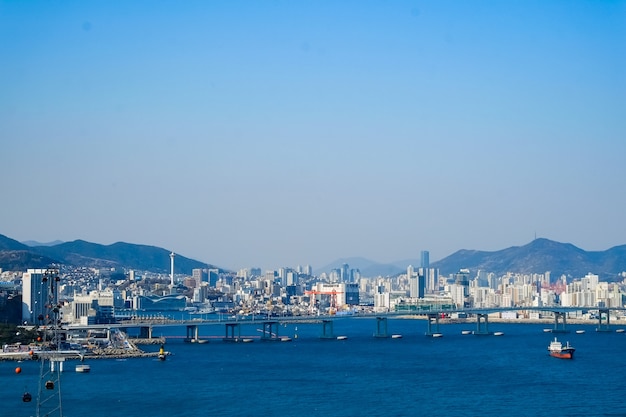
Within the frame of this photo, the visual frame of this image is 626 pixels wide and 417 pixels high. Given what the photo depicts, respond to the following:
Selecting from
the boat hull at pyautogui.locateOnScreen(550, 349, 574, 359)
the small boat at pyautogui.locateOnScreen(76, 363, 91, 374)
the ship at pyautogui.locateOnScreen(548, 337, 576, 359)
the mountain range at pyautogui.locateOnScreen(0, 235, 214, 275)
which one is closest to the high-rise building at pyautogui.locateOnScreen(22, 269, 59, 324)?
the small boat at pyautogui.locateOnScreen(76, 363, 91, 374)

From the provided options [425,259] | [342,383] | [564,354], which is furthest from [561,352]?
[425,259]

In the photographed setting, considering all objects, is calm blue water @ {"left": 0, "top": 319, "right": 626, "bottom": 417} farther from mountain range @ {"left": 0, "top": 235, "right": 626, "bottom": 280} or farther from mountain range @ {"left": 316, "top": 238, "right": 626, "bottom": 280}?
mountain range @ {"left": 316, "top": 238, "right": 626, "bottom": 280}

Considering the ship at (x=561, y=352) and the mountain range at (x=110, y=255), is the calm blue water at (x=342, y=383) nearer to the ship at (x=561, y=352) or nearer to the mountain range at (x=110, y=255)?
the ship at (x=561, y=352)

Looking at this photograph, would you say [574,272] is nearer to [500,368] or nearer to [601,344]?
[601,344]

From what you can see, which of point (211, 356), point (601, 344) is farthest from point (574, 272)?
point (211, 356)

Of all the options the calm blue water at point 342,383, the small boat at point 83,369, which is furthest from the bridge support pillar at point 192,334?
the small boat at point 83,369

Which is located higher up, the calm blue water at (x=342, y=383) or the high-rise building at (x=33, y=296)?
the high-rise building at (x=33, y=296)
